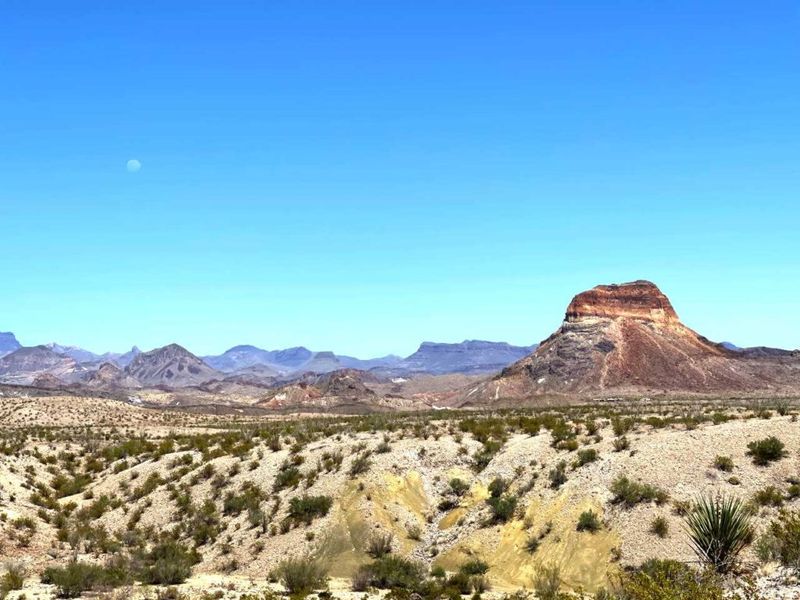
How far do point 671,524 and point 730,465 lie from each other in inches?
165

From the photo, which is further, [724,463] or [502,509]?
[502,509]

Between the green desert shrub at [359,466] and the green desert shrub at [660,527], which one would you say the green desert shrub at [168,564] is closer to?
the green desert shrub at [359,466]

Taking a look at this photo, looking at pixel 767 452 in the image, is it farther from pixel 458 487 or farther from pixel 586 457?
pixel 458 487

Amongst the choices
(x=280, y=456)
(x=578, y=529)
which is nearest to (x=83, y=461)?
(x=280, y=456)

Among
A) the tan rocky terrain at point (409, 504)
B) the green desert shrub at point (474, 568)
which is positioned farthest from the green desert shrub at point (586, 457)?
the green desert shrub at point (474, 568)

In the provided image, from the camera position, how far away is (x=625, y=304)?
14288 cm

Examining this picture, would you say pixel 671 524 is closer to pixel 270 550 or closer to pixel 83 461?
pixel 270 550

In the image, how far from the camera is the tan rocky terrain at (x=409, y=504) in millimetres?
20047

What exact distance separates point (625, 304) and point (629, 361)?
20.3 metres

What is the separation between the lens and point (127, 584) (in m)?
17.6

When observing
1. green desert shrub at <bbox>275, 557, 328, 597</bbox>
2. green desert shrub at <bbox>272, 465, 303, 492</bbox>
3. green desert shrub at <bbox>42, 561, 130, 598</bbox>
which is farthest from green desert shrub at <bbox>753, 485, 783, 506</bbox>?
green desert shrub at <bbox>42, 561, 130, 598</bbox>

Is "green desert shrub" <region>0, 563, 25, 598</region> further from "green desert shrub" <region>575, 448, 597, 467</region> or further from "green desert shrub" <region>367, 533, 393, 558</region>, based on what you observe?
"green desert shrub" <region>575, 448, 597, 467</region>

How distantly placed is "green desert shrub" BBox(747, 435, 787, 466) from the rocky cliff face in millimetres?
91878

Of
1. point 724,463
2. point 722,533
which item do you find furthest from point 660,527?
point 724,463
